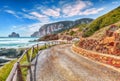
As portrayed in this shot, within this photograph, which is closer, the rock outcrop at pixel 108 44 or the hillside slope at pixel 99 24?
the rock outcrop at pixel 108 44

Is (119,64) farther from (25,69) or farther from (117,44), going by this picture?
(25,69)

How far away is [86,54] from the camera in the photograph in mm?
20188

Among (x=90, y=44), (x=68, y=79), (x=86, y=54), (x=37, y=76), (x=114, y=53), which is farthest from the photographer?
(x=90, y=44)

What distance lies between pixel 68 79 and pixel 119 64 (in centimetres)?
468

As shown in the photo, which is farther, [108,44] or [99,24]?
→ [99,24]

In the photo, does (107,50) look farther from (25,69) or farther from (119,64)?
(25,69)

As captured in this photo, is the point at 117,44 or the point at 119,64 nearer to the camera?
the point at 119,64

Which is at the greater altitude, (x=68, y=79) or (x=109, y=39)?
(x=109, y=39)

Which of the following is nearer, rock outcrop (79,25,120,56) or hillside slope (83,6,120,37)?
rock outcrop (79,25,120,56)

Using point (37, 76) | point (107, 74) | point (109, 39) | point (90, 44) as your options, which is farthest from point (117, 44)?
point (37, 76)

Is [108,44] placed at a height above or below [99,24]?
below

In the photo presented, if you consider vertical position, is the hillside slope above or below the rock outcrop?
above

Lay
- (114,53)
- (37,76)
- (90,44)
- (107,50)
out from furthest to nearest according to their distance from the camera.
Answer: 1. (90,44)
2. (107,50)
3. (114,53)
4. (37,76)

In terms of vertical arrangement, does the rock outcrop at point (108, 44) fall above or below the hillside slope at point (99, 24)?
below
